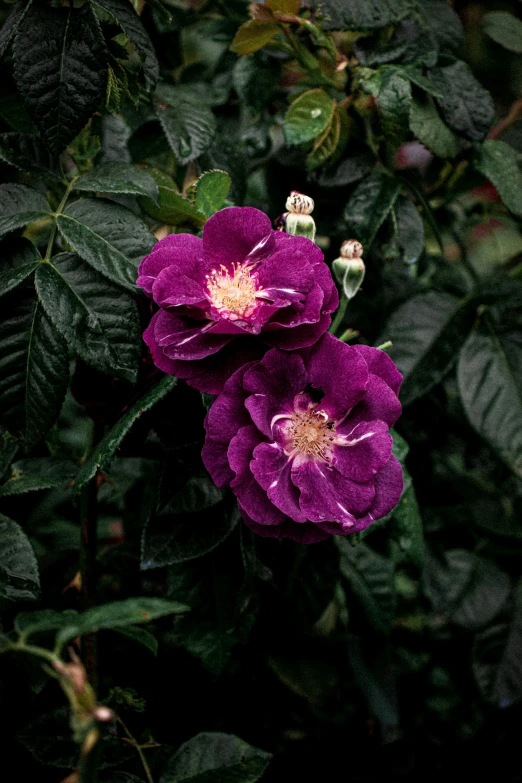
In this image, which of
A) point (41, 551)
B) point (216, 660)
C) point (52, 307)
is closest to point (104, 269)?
point (52, 307)

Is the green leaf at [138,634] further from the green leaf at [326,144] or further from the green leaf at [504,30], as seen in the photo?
the green leaf at [504,30]

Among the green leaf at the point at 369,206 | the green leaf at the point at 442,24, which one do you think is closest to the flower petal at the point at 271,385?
the green leaf at the point at 369,206

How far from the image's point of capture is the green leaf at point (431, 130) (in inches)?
32.6

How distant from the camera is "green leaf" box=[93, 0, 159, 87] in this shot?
2.08 feet

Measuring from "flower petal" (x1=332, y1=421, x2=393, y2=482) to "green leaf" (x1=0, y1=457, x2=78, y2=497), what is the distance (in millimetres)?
299

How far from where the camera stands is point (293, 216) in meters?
0.60

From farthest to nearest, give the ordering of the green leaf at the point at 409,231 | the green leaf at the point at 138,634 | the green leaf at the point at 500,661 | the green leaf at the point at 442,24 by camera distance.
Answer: the green leaf at the point at 500,661
the green leaf at the point at 442,24
the green leaf at the point at 409,231
the green leaf at the point at 138,634

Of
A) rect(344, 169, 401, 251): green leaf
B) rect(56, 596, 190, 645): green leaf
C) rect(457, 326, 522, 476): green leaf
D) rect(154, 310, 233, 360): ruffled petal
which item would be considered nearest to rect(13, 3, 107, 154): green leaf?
rect(154, 310, 233, 360): ruffled petal

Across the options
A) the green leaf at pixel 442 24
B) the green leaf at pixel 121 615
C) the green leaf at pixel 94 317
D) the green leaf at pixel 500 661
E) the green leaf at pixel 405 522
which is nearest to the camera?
the green leaf at pixel 121 615

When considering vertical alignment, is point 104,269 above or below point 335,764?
above

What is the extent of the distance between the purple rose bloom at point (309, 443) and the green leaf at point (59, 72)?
308 mm

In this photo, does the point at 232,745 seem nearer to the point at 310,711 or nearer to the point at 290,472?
the point at 290,472

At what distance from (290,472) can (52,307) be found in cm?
26

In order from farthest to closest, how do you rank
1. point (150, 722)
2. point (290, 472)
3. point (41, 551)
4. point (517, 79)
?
1. point (517, 79)
2. point (41, 551)
3. point (150, 722)
4. point (290, 472)
